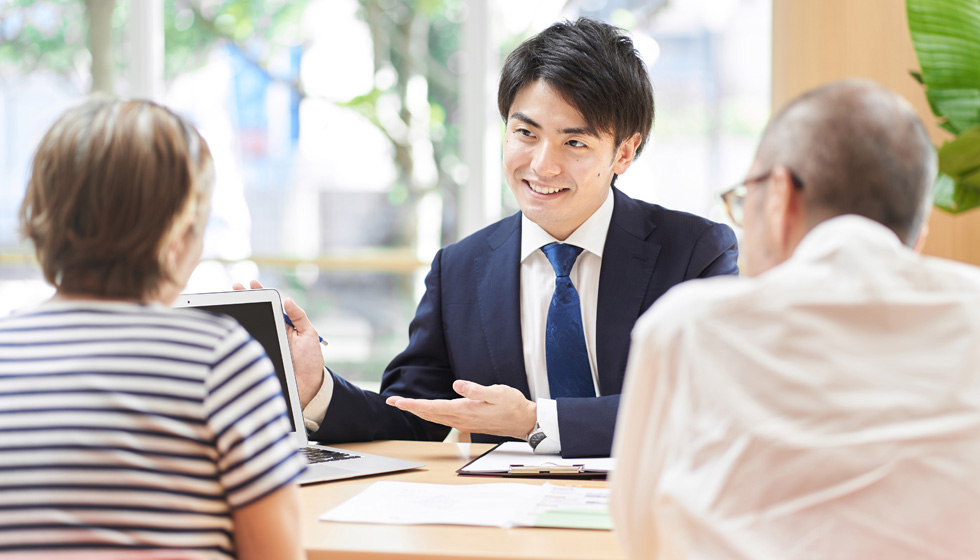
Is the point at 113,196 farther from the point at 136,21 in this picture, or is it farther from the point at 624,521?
the point at 136,21

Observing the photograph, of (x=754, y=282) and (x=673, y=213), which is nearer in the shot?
(x=754, y=282)

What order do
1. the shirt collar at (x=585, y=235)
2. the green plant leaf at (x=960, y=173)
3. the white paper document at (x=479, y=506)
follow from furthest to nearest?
the green plant leaf at (x=960, y=173) → the shirt collar at (x=585, y=235) → the white paper document at (x=479, y=506)

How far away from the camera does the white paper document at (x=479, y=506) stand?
4.21ft

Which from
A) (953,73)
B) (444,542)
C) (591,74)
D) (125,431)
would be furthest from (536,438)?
(953,73)

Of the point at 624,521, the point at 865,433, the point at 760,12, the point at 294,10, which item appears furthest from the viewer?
the point at 294,10

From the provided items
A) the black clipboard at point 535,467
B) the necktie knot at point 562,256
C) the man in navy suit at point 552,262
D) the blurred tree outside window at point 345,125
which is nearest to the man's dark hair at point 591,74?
the man in navy suit at point 552,262

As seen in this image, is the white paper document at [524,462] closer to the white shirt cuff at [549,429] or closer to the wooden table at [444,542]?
the white shirt cuff at [549,429]

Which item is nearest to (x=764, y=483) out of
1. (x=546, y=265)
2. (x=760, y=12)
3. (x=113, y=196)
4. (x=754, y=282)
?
(x=754, y=282)

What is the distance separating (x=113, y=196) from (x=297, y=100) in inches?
127

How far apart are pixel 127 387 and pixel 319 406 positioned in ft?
3.31

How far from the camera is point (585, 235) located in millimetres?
2107

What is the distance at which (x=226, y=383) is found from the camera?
35.9 inches

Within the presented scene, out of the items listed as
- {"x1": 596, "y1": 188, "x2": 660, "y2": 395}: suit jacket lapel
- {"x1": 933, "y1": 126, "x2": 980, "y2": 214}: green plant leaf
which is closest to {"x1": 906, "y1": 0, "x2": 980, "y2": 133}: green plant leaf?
{"x1": 933, "y1": 126, "x2": 980, "y2": 214}: green plant leaf

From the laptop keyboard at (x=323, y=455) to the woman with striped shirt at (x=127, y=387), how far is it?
74 centimetres
